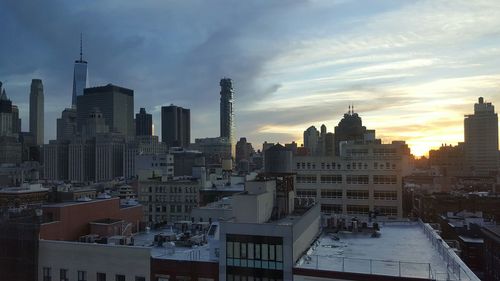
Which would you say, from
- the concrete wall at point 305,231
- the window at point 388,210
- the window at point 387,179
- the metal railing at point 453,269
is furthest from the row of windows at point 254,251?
the window at point 387,179

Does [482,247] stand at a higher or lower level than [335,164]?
lower

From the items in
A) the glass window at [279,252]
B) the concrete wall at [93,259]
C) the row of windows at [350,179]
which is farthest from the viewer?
the row of windows at [350,179]

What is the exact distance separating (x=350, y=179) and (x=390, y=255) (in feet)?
132

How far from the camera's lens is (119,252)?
37281 millimetres

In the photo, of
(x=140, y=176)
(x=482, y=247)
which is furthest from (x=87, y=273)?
(x=140, y=176)

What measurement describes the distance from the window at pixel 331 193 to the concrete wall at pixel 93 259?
4594 cm

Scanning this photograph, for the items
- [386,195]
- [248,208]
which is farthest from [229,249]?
[386,195]

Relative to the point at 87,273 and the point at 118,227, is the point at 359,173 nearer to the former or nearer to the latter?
the point at 118,227

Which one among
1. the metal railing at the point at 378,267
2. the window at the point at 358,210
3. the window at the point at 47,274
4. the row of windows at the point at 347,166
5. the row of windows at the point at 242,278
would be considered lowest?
the window at the point at 47,274

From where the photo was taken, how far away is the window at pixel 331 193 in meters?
76.2

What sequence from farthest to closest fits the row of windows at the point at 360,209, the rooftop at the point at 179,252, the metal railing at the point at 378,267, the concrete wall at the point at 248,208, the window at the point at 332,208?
the window at the point at 332,208, the row of windows at the point at 360,209, the concrete wall at the point at 248,208, the rooftop at the point at 179,252, the metal railing at the point at 378,267

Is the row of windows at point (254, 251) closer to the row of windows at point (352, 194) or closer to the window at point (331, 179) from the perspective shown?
the row of windows at point (352, 194)

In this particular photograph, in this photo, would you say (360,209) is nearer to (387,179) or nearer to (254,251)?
(387,179)

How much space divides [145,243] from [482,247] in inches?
2365
